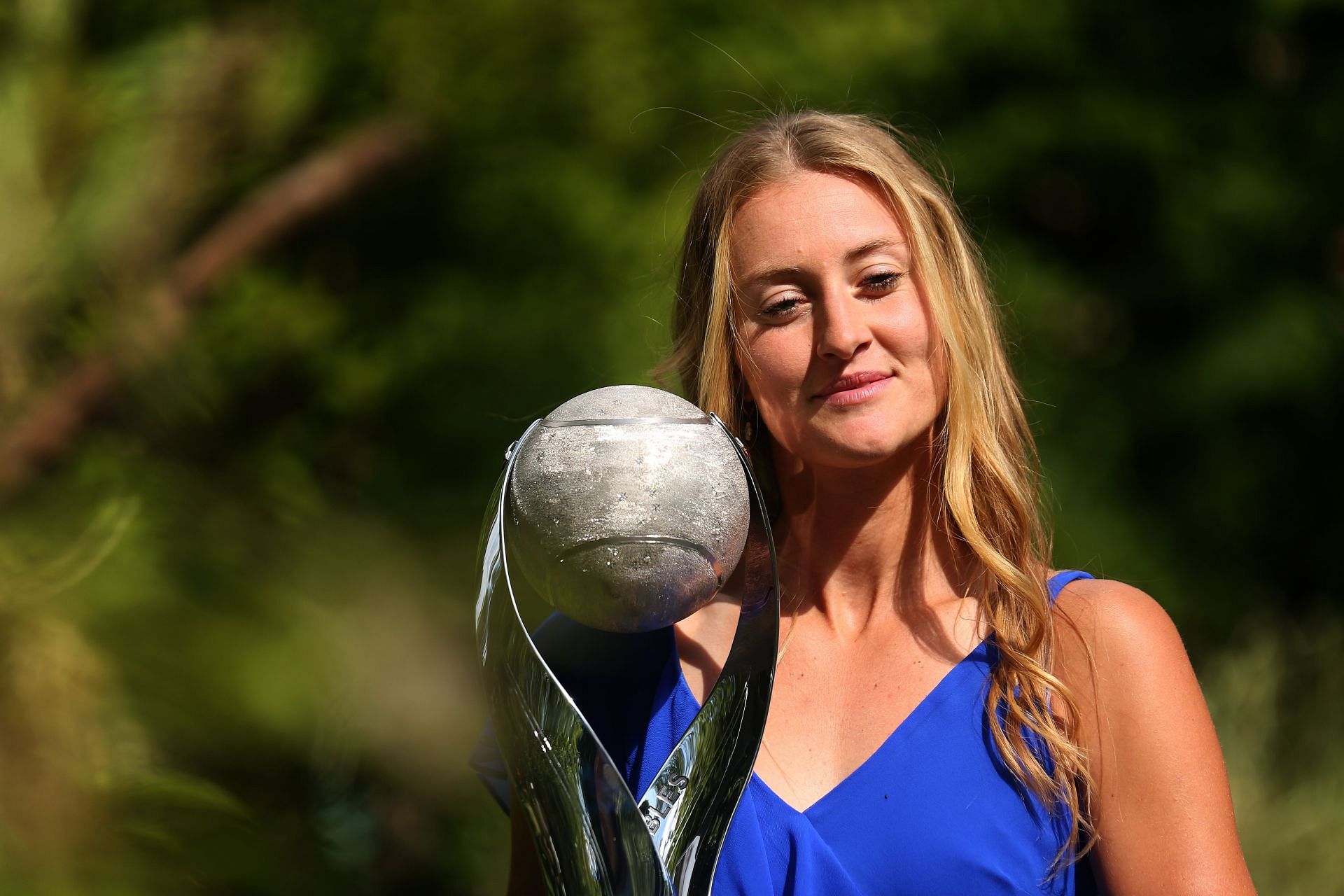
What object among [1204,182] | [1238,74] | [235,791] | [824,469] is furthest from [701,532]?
[1238,74]

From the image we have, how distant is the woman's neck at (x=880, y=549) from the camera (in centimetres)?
196

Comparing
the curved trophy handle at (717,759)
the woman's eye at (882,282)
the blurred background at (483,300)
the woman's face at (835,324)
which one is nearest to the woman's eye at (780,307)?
the woman's face at (835,324)

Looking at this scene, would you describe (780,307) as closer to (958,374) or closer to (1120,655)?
(958,374)

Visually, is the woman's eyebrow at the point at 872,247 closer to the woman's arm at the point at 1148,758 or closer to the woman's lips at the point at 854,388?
the woman's lips at the point at 854,388

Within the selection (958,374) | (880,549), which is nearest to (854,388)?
(958,374)

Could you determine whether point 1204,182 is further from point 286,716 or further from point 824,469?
point 286,716

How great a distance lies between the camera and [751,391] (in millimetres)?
2012

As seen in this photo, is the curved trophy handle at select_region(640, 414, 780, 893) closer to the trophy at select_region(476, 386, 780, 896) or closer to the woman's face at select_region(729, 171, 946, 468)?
the trophy at select_region(476, 386, 780, 896)

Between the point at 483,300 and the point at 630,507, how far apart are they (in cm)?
384

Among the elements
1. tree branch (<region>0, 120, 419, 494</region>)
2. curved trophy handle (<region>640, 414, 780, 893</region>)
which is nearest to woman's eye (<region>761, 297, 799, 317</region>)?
curved trophy handle (<region>640, 414, 780, 893</region>)

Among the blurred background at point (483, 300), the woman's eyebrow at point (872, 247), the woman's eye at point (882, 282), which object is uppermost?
the woman's eyebrow at point (872, 247)

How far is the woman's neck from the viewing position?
196 cm

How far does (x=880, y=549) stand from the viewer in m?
1.99

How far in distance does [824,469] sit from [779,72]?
3275mm
